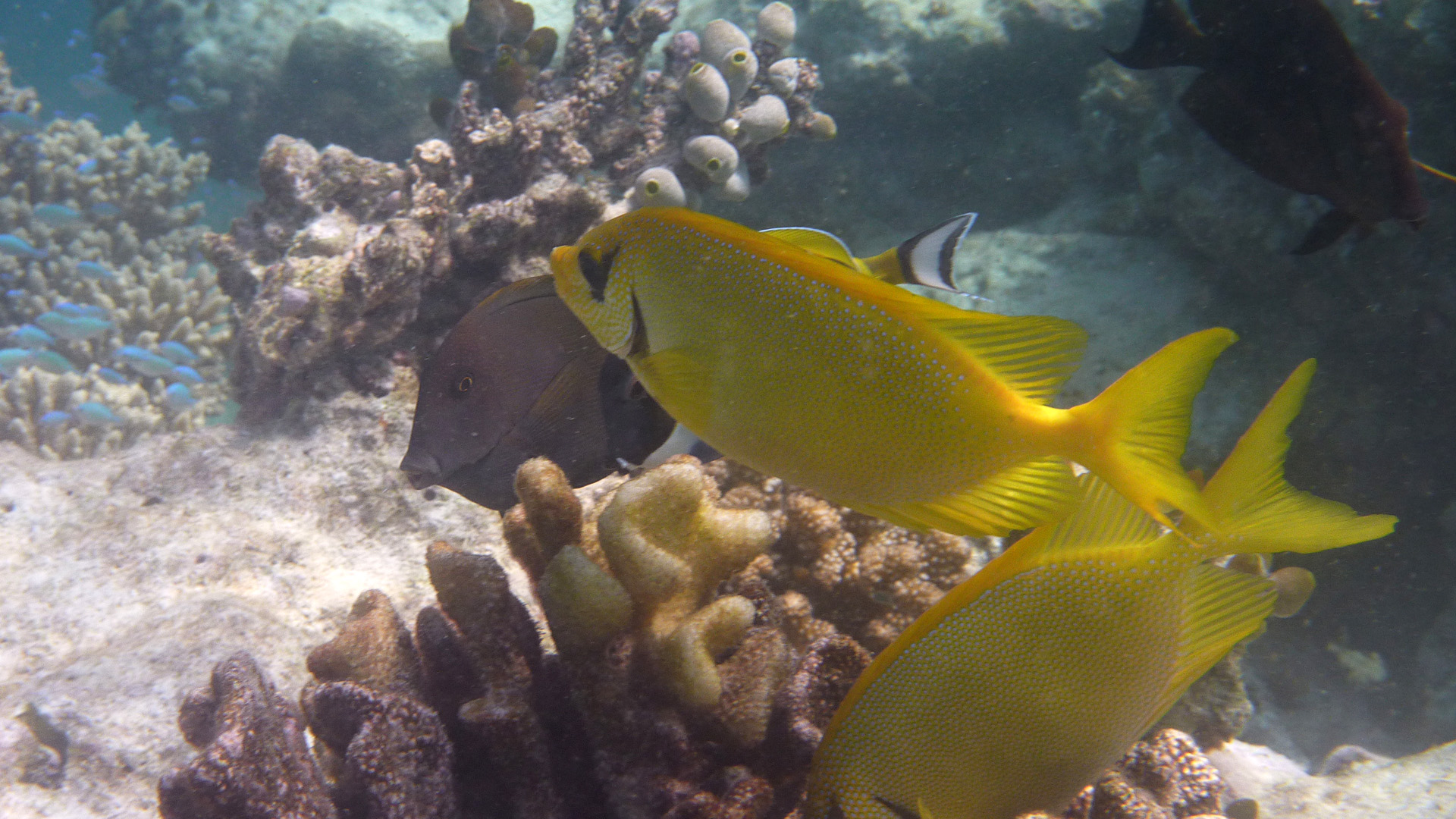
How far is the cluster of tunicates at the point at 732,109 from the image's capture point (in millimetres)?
5129

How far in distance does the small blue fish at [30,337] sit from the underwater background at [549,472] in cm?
6

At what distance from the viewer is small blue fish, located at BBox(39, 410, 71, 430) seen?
550cm

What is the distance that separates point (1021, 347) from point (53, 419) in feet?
24.2

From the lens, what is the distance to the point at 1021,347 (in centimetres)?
116

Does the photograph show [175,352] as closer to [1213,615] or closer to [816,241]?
[816,241]

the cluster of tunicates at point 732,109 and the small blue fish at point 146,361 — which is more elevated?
the cluster of tunicates at point 732,109

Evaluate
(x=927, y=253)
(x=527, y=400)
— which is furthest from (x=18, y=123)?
(x=927, y=253)

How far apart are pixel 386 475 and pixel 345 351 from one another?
0.73 meters

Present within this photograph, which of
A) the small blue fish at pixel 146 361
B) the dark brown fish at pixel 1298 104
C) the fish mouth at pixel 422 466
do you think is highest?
the dark brown fish at pixel 1298 104

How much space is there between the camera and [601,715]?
5.31 feet

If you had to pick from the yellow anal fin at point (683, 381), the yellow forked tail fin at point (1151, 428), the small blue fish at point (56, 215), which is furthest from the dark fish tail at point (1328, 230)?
the small blue fish at point (56, 215)

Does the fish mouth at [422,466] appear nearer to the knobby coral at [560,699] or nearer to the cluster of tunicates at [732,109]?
the knobby coral at [560,699]

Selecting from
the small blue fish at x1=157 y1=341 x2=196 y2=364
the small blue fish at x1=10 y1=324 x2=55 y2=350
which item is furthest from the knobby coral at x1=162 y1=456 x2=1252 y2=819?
the small blue fish at x1=10 y1=324 x2=55 y2=350

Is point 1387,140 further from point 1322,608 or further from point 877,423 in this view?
point 1322,608
